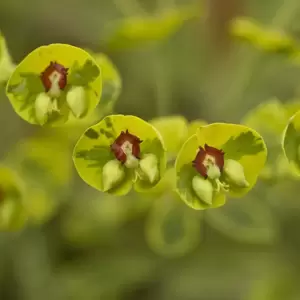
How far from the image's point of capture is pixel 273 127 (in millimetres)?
477

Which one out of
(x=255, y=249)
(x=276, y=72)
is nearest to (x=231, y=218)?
(x=255, y=249)

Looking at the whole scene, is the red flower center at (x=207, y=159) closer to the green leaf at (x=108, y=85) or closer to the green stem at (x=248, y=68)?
the green leaf at (x=108, y=85)

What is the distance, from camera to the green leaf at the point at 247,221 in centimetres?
64

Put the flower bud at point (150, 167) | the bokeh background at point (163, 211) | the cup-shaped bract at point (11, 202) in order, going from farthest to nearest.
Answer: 1. the bokeh background at point (163, 211)
2. the cup-shaped bract at point (11, 202)
3. the flower bud at point (150, 167)

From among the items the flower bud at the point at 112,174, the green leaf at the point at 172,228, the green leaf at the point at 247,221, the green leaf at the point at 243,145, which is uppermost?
→ the green leaf at the point at 243,145

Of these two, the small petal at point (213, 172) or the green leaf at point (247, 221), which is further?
the green leaf at point (247, 221)

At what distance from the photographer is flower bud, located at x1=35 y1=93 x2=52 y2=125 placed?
0.40 meters

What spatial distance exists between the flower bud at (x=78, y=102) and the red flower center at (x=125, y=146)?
0.03 m

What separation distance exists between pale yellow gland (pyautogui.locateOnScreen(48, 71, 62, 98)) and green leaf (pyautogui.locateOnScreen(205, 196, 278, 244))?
28cm

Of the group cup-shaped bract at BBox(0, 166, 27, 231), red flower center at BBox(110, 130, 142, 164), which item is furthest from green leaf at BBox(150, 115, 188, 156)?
cup-shaped bract at BBox(0, 166, 27, 231)

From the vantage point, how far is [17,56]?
800mm

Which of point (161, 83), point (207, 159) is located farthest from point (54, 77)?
point (161, 83)

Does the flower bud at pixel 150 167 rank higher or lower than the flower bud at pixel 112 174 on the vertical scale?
higher

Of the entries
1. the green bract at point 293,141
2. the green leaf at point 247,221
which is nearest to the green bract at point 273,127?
the green bract at point 293,141
